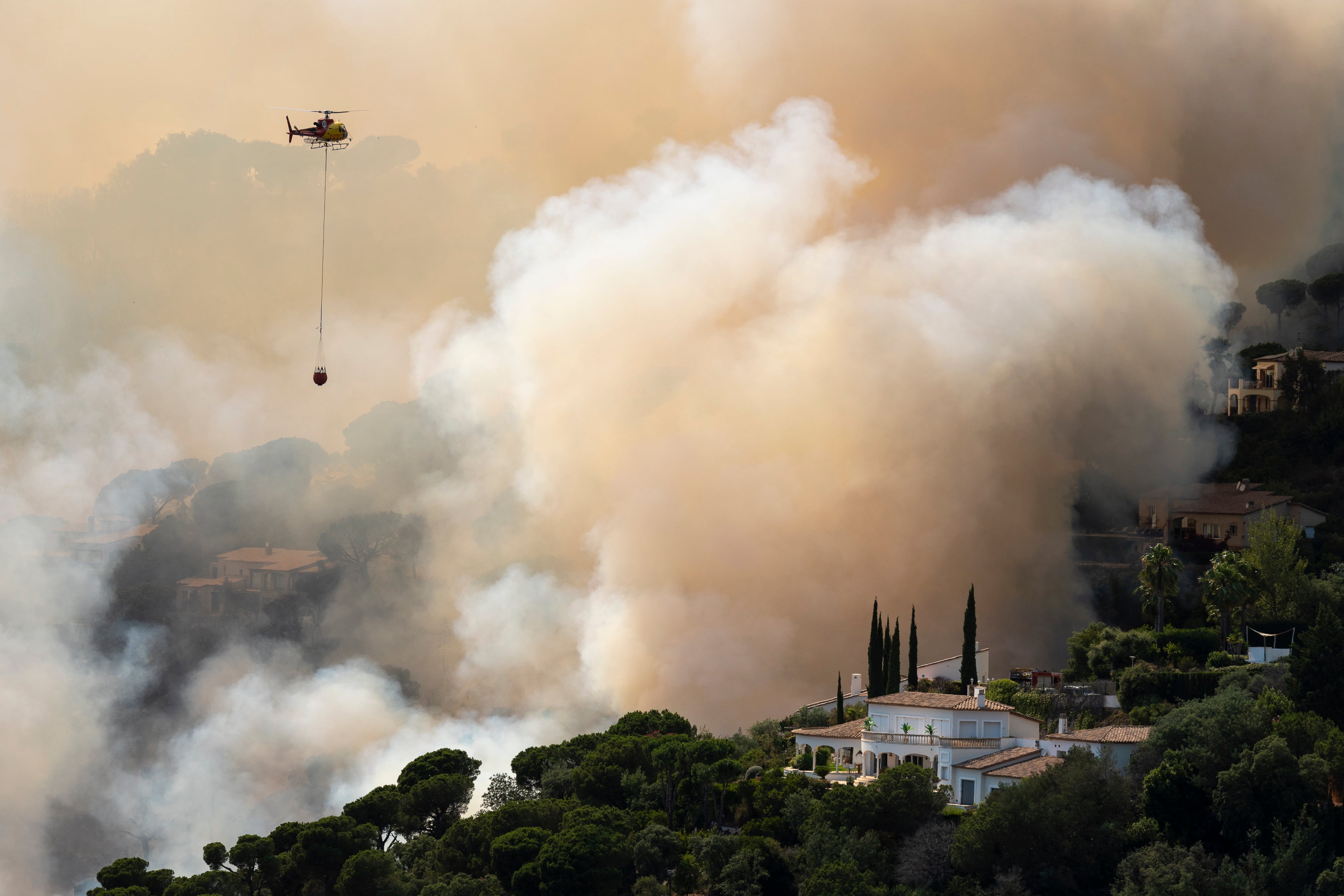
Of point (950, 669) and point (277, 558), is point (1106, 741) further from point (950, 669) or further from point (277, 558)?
point (277, 558)

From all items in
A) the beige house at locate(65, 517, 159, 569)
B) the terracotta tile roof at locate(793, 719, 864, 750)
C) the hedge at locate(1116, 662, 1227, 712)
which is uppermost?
the beige house at locate(65, 517, 159, 569)

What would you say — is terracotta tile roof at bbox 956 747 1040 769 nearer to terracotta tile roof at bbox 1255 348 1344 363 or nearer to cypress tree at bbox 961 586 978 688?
cypress tree at bbox 961 586 978 688

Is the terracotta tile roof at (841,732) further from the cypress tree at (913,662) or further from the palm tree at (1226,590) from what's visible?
the palm tree at (1226,590)

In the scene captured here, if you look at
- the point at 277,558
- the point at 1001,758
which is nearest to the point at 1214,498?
the point at 1001,758

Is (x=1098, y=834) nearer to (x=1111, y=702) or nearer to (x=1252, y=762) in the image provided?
(x=1252, y=762)

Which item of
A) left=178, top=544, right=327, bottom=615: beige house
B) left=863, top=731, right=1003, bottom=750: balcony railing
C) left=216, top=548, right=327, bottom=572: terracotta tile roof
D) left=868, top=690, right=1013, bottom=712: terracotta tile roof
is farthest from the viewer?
left=216, top=548, right=327, bottom=572: terracotta tile roof

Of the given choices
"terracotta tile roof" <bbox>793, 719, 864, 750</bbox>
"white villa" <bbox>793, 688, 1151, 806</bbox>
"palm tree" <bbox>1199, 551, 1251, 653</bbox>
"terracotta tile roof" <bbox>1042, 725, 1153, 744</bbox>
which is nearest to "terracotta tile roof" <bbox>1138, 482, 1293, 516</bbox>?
"palm tree" <bbox>1199, 551, 1251, 653</bbox>

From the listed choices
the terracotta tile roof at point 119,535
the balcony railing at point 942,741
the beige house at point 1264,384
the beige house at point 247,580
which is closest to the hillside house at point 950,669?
the balcony railing at point 942,741
